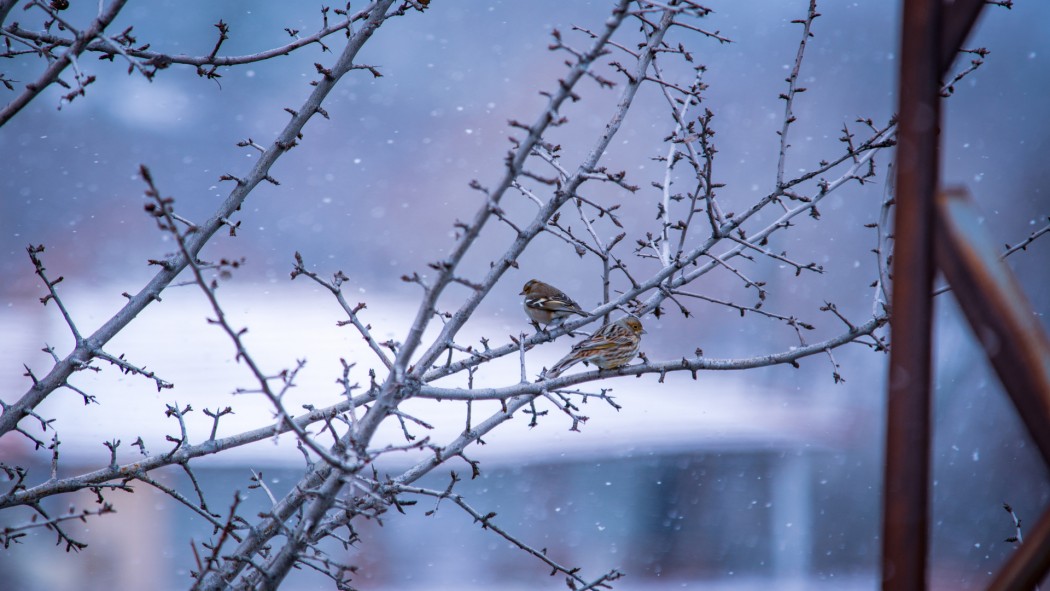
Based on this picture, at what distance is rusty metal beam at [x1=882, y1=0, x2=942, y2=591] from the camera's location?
0.81m

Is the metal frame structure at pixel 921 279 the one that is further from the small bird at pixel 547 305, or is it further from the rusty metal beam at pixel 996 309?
the small bird at pixel 547 305

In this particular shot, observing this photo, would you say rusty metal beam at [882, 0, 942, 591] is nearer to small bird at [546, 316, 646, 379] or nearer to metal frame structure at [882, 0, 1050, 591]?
metal frame structure at [882, 0, 1050, 591]

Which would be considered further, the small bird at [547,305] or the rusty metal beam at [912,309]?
the small bird at [547,305]

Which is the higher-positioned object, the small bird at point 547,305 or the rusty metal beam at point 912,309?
the small bird at point 547,305

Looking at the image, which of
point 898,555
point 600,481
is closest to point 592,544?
point 600,481

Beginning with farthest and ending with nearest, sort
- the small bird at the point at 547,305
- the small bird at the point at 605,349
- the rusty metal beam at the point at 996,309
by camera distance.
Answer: the small bird at the point at 547,305, the small bird at the point at 605,349, the rusty metal beam at the point at 996,309

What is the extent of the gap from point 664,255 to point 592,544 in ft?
8.42

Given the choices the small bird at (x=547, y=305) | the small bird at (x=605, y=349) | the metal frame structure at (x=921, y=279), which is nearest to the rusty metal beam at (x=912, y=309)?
the metal frame structure at (x=921, y=279)

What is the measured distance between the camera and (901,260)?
0.85 metres

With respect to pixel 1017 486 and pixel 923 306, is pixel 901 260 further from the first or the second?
pixel 1017 486

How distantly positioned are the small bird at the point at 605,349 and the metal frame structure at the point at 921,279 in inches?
78.6

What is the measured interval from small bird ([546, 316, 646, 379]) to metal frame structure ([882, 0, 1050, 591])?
1996 mm

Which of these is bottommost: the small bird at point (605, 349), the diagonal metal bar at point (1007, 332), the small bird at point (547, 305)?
the diagonal metal bar at point (1007, 332)

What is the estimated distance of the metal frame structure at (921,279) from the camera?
30.6 inches
